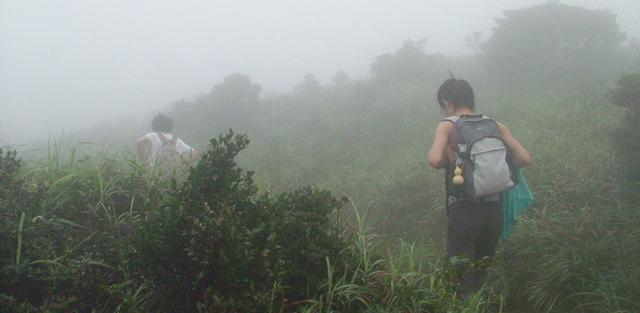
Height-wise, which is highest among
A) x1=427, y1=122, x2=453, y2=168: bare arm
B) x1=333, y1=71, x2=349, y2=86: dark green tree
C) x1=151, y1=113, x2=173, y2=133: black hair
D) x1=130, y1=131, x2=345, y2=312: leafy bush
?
x1=333, y1=71, x2=349, y2=86: dark green tree

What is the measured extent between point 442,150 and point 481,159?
0.25 meters

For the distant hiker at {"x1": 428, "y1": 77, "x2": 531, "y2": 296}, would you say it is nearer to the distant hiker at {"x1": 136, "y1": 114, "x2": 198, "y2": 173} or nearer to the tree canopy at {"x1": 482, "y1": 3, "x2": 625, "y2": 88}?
the distant hiker at {"x1": 136, "y1": 114, "x2": 198, "y2": 173}

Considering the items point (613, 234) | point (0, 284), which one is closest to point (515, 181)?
point (613, 234)

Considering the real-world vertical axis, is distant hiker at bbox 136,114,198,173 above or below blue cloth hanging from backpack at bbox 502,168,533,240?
above

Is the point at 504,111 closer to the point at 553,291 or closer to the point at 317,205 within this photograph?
the point at 553,291

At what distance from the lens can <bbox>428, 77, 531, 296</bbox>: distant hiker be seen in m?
3.00

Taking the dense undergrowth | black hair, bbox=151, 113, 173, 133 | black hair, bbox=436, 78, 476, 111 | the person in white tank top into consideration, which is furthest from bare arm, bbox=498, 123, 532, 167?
black hair, bbox=151, 113, 173, 133

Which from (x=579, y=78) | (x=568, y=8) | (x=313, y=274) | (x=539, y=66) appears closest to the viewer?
(x=313, y=274)

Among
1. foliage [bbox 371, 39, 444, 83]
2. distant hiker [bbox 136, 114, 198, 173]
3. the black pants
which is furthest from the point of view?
foliage [bbox 371, 39, 444, 83]

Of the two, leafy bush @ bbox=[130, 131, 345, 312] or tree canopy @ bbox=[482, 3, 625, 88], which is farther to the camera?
tree canopy @ bbox=[482, 3, 625, 88]

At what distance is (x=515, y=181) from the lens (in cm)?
328

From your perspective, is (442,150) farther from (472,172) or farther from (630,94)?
(630,94)

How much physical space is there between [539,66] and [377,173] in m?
7.56

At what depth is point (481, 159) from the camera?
299 centimetres
